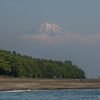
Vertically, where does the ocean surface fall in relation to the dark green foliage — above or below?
below

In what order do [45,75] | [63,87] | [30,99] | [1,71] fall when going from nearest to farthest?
[30,99]
[63,87]
[1,71]
[45,75]

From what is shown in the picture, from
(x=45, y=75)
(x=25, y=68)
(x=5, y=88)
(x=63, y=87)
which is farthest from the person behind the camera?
(x=45, y=75)

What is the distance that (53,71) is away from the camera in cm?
15275

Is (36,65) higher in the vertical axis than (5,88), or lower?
higher

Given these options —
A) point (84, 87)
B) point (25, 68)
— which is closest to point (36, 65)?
point (25, 68)

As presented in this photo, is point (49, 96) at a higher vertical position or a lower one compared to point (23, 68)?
lower

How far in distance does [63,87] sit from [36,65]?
272 ft

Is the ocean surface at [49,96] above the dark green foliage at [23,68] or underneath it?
underneath

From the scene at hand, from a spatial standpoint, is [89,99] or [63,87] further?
[63,87]

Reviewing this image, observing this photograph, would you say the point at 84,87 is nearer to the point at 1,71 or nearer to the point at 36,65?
the point at 1,71

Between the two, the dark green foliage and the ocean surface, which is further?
the dark green foliage

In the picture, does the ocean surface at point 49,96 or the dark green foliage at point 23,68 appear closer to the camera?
the ocean surface at point 49,96

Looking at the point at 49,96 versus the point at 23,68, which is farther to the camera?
the point at 23,68

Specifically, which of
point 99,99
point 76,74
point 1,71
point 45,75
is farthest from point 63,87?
point 76,74
